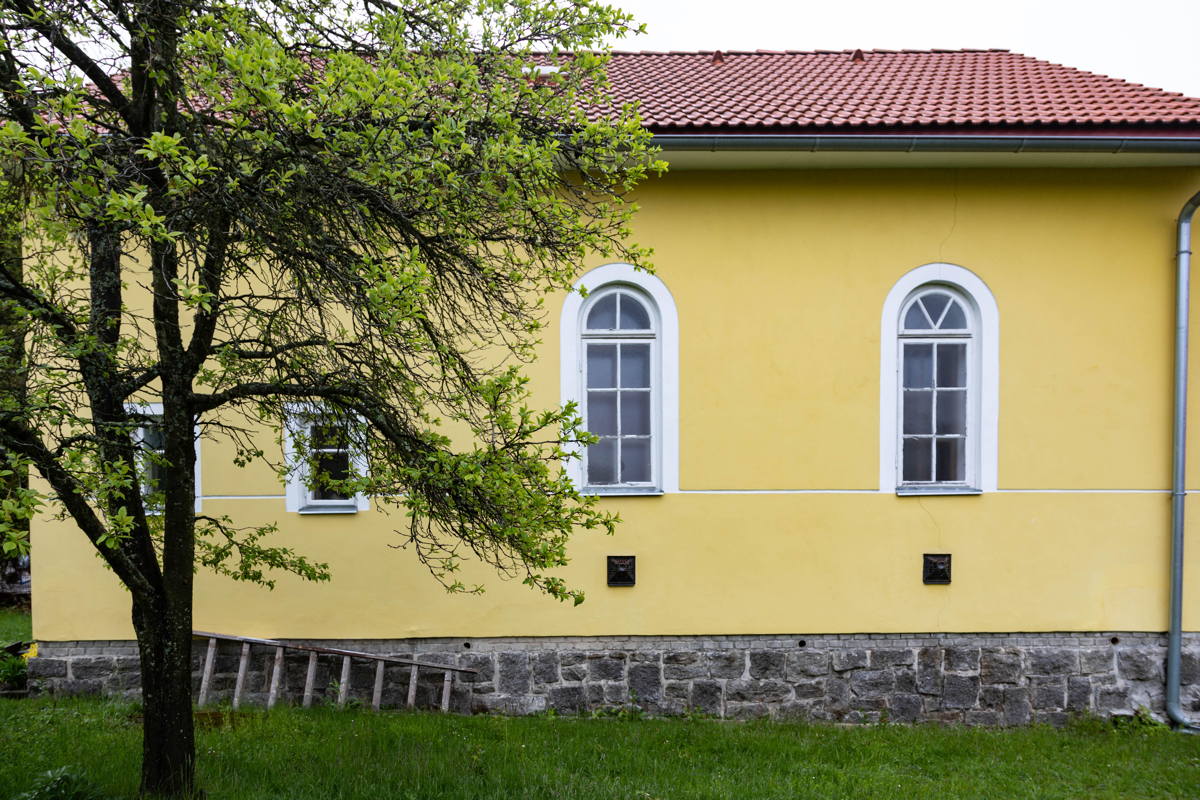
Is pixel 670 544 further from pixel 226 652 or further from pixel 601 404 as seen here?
pixel 226 652

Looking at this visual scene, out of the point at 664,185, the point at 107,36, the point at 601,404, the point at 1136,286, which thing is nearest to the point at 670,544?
the point at 601,404

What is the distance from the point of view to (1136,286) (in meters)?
6.31

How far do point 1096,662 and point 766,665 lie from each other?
112 inches

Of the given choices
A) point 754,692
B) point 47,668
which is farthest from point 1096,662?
point 47,668

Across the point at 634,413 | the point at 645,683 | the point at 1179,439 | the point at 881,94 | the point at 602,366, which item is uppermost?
the point at 881,94

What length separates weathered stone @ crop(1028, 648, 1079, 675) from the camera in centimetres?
627

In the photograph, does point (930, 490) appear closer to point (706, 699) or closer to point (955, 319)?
point (955, 319)

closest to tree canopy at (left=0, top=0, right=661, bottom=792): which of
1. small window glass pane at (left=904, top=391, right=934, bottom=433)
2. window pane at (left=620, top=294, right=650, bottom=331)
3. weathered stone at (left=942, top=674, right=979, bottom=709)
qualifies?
window pane at (left=620, top=294, right=650, bottom=331)

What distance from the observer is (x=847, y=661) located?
246 inches

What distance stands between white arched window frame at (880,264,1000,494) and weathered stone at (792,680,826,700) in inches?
68.7

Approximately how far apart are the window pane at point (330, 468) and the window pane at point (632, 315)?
8.45 feet

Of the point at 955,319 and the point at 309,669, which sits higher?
the point at 955,319

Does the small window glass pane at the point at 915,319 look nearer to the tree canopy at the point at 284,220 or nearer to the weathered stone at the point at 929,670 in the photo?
the weathered stone at the point at 929,670

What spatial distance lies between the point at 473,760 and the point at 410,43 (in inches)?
172
